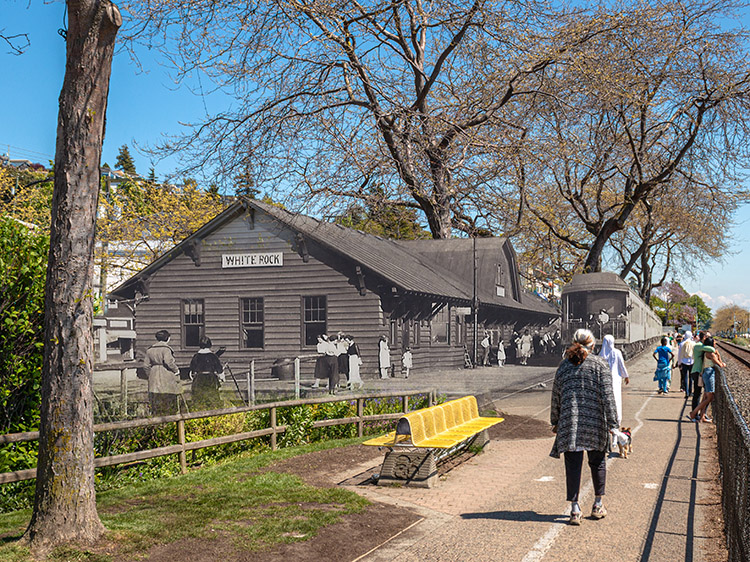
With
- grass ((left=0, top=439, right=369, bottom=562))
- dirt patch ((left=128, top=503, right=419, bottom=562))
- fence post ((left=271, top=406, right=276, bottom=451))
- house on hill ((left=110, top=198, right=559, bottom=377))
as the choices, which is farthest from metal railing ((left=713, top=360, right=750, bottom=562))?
house on hill ((left=110, top=198, right=559, bottom=377))

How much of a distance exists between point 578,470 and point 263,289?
8.41 m

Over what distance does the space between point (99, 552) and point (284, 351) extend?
848cm

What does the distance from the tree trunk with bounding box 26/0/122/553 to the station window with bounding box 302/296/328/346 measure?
25.9 ft

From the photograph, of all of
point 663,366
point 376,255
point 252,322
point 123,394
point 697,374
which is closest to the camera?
point 123,394

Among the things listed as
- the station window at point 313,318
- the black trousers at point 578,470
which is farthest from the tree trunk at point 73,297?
the station window at point 313,318

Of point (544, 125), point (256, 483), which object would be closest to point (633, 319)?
point (544, 125)

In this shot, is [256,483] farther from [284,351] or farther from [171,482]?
[284,351]

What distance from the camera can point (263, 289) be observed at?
1484 cm

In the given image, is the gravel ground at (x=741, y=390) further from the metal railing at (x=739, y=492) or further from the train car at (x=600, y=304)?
the metal railing at (x=739, y=492)

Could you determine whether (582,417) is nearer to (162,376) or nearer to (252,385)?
(252,385)

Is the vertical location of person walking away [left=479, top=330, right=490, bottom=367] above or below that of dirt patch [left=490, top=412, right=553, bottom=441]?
above

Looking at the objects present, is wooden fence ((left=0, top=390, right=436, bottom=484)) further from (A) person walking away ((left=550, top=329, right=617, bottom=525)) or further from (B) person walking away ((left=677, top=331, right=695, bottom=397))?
(B) person walking away ((left=677, top=331, right=695, bottom=397))

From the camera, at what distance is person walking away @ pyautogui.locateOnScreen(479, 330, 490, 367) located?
20562mm

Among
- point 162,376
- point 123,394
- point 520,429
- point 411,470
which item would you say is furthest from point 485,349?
point 411,470
